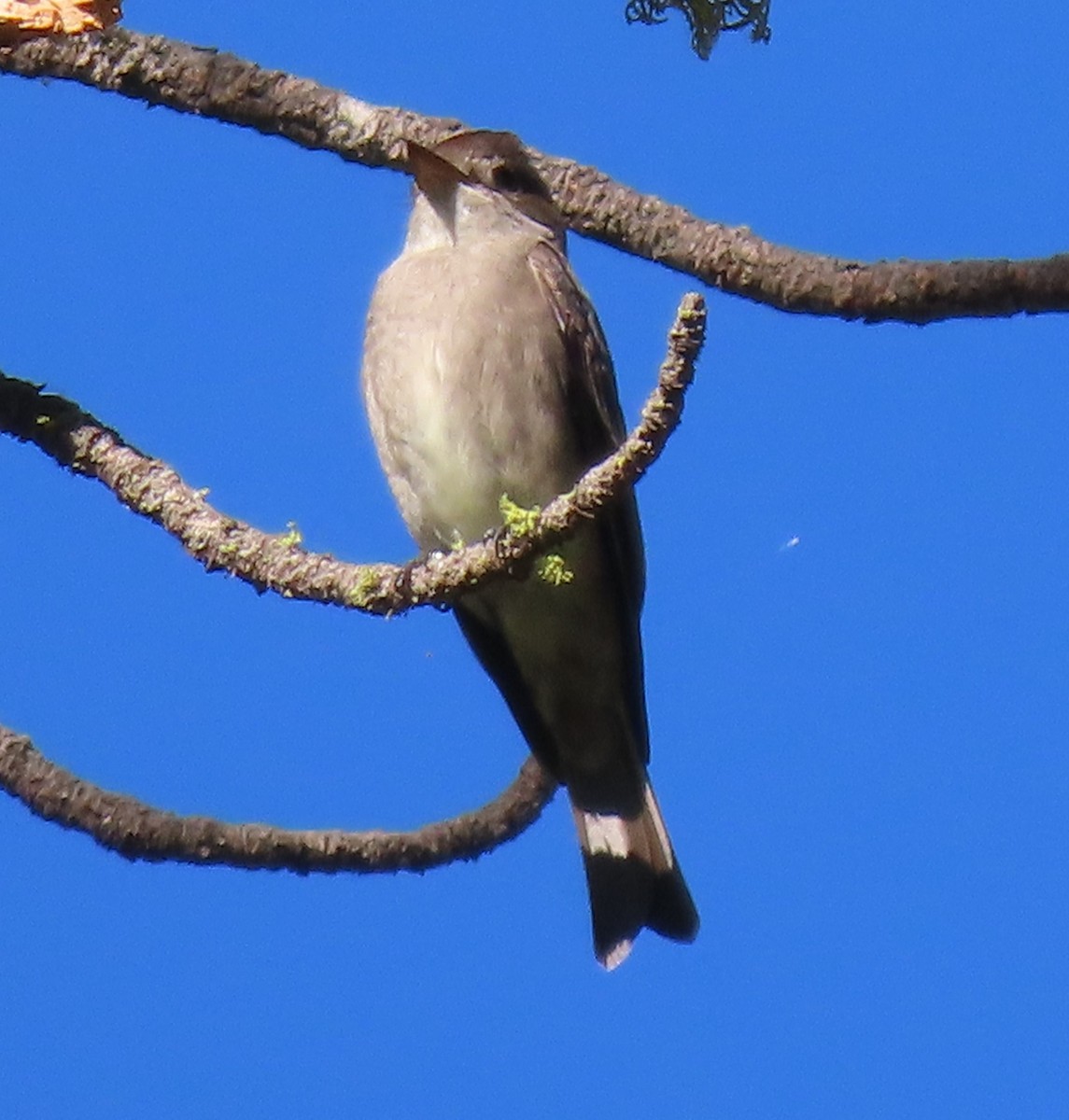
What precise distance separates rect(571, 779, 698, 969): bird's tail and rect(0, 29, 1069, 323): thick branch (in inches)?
62.6

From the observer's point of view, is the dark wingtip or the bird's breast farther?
the dark wingtip

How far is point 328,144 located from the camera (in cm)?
390

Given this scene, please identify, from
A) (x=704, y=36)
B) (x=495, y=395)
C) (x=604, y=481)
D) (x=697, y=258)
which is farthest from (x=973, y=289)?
(x=495, y=395)

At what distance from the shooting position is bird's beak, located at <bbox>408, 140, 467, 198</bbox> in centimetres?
407

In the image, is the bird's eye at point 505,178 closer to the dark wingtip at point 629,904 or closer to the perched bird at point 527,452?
the perched bird at point 527,452

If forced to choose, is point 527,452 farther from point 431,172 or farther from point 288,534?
point 288,534

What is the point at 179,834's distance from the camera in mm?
3293

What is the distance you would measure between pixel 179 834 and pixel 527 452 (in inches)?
48.4

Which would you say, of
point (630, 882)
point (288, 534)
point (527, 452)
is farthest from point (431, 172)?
point (630, 882)

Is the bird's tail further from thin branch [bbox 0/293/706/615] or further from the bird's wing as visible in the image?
thin branch [bbox 0/293/706/615]

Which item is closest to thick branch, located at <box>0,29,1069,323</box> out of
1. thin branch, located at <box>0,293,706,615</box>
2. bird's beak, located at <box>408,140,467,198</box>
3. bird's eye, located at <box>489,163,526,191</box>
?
bird's beak, located at <box>408,140,467,198</box>

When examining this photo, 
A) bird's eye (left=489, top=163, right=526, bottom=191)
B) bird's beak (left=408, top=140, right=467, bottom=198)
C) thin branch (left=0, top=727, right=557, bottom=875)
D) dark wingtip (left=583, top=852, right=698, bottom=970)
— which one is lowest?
thin branch (left=0, top=727, right=557, bottom=875)

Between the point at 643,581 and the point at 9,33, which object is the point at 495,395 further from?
the point at 9,33

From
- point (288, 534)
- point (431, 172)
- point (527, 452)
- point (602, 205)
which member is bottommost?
point (288, 534)
